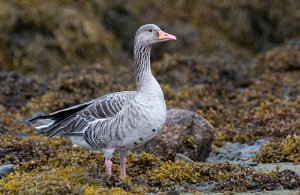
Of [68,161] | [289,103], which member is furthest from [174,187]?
A: [289,103]

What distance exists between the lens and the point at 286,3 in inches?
1020

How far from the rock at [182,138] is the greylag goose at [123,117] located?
154cm

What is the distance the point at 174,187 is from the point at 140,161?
1.17m

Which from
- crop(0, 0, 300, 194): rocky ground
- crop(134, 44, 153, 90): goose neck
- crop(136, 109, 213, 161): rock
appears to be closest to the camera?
crop(0, 0, 300, 194): rocky ground

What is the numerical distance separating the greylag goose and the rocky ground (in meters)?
0.43

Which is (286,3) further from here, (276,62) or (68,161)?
(68,161)

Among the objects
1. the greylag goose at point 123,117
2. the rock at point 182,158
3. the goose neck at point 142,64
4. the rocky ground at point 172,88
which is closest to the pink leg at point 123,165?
the greylag goose at point 123,117


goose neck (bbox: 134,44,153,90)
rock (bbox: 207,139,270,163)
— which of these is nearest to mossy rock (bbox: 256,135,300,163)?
rock (bbox: 207,139,270,163)

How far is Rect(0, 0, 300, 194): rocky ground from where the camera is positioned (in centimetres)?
884

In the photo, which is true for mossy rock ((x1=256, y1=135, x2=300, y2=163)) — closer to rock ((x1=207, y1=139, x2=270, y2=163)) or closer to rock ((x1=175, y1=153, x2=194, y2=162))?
rock ((x1=207, y1=139, x2=270, y2=163))

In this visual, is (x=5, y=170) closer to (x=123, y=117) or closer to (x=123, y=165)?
(x=123, y=165)

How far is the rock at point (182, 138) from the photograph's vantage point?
10.9 metres

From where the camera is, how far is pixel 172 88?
60.2ft

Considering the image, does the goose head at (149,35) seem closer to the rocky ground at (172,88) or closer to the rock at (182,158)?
the rocky ground at (172,88)
